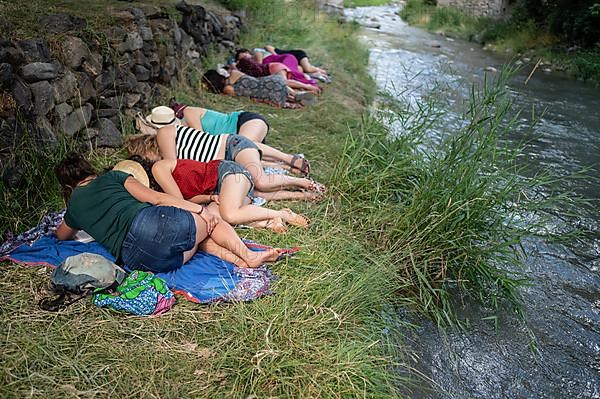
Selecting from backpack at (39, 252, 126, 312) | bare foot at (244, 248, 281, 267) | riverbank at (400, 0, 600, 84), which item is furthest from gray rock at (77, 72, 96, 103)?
riverbank at (400, 0, 600, 84)

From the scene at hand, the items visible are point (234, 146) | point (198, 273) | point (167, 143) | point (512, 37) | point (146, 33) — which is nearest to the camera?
point (198, 273)

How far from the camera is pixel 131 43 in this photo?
4.08 metres

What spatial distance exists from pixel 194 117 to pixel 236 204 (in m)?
1.30

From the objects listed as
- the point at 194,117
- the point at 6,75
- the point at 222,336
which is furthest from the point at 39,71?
the point at 222,336

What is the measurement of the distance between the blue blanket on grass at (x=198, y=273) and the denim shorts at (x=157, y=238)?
0.11 meters

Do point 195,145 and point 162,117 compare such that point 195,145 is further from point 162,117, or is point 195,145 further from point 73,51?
point 73,51

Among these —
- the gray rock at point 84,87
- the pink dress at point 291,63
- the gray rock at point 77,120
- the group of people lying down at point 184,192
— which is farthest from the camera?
the pink dress at point 291,63

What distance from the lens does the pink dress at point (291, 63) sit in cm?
628

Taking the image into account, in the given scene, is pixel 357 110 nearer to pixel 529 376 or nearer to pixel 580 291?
pixel 580 291

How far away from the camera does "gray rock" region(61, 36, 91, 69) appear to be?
3324mm

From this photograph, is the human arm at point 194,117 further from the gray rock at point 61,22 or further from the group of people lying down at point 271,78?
the group of people lying down at point 271,78

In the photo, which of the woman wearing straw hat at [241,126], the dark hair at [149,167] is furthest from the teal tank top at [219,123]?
the dark hair at [149,167]

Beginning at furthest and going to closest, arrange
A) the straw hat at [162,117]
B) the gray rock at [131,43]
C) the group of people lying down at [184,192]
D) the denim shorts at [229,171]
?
the gray rock at [131,43] < the straw hat at [162,117] < the denim shorts at [229,171] < the group of people lying down at [184,192]

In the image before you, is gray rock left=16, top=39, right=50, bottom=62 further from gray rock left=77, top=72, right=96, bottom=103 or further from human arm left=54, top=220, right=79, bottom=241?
human arm left=54, top=220, right=79, bottom=241
